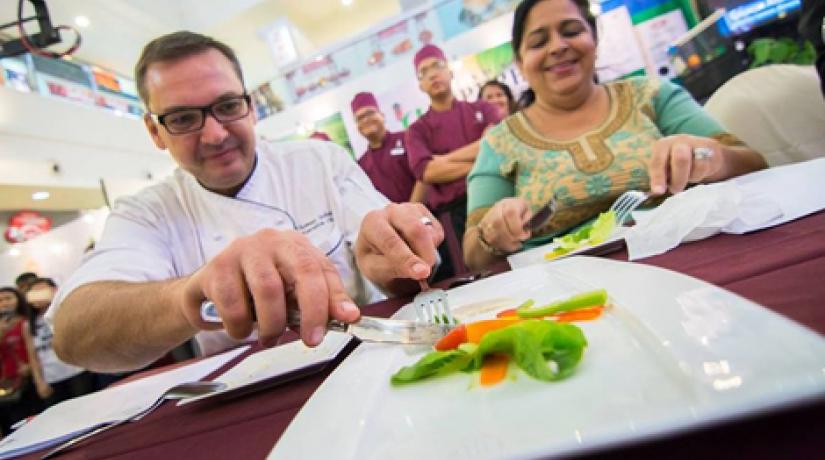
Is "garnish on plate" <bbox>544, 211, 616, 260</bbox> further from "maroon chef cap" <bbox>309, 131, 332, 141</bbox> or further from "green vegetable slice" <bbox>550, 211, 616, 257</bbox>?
"maroon chef cap" <bbox>309, 131, 332, 141</bbox>

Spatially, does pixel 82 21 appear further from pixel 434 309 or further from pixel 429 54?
pixel 434 309

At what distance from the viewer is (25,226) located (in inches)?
224

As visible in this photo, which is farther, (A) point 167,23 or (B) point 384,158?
(A) point 167,23

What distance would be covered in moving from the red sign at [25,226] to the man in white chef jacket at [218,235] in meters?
5.72

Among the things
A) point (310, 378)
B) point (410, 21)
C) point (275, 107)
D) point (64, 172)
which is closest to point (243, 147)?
point (310, 378)

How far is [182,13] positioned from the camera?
6469 millimetres

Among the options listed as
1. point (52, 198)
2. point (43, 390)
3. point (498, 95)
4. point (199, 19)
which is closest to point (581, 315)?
point (498, 95)

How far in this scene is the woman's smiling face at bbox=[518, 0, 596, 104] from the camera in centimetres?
145

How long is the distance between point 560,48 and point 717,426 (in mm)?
1415

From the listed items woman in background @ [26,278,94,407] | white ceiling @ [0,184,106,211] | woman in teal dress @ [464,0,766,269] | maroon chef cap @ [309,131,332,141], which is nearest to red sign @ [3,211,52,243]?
white ceiling @ [0,184,106,211]

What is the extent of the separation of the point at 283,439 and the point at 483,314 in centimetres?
30

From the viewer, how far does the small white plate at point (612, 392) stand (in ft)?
0.75

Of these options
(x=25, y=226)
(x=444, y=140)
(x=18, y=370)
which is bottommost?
(x=18, y=370)

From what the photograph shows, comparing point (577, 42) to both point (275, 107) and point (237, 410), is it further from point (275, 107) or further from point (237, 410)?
point (275, 107)
